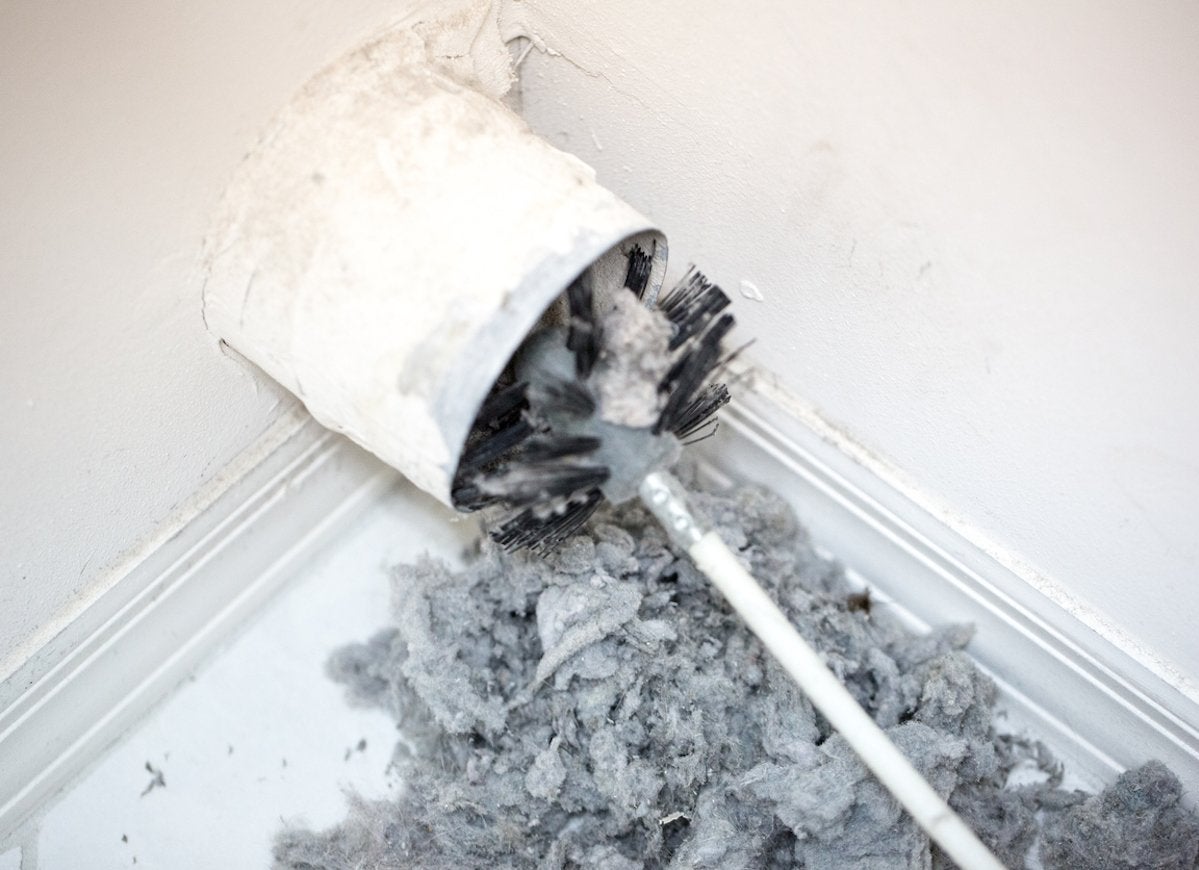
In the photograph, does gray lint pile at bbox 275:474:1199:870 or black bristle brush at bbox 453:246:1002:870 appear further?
gray lint pile at bbox 275:474:1199:870

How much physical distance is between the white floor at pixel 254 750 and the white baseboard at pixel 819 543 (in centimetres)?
2

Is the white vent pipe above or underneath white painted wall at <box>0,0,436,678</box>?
underneath

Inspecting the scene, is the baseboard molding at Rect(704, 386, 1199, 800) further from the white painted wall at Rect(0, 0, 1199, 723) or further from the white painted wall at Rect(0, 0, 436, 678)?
the white painted wall at Rect(0, 0, 436, 678)

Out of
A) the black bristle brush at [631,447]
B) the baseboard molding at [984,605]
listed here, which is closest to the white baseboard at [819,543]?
the baseboard molding at [984,605]

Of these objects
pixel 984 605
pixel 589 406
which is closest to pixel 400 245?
pixel 589 406

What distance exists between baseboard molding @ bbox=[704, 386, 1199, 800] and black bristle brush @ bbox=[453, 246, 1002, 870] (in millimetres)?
205

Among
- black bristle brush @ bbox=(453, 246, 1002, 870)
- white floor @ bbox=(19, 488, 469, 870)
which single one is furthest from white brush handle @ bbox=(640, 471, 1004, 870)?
white floor @ bbox=(19, 488, 469, 870)

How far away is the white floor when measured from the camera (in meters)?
0.84

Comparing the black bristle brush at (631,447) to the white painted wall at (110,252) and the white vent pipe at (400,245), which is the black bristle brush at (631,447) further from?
the white painted wall at (110,252)

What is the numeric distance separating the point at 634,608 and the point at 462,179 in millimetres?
335

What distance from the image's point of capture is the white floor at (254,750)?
84cm

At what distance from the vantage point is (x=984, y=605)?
837mm

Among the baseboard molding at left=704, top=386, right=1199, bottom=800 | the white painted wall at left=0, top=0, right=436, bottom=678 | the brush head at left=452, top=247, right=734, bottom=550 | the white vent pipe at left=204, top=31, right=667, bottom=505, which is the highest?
the white painted wall at left=0, top=0, right=436, bottom=678

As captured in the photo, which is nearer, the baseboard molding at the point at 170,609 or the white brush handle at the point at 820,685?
the white brush handle at the point at 820,685
